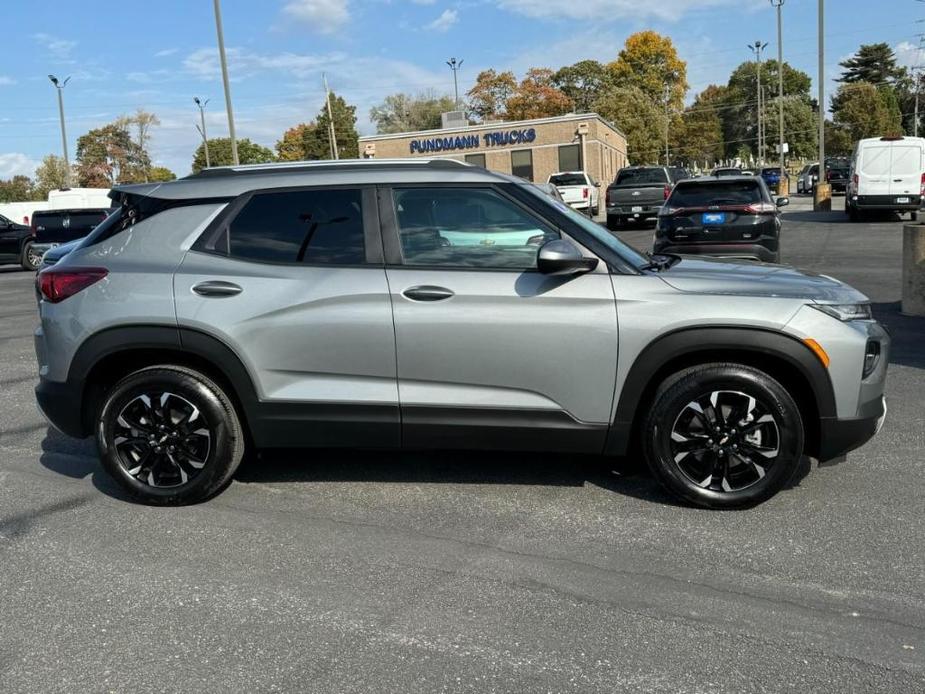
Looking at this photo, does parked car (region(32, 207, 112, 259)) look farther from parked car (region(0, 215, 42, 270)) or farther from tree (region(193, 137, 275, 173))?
tree (region(193, 137, 275, 173))

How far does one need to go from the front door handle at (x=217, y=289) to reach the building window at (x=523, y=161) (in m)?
46.7

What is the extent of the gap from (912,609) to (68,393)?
162 inches

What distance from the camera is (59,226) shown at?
24.0 m

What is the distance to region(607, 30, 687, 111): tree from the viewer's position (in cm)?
8788

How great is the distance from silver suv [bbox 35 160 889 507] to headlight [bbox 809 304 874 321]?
0.04ft

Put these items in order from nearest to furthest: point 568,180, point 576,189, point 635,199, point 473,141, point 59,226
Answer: point 59,226 → point 635,199 → point 576,189 → point 568,180 → point 473,141

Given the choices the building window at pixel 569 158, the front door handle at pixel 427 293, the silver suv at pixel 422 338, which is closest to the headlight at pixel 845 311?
the silver suv at pixel 422 338

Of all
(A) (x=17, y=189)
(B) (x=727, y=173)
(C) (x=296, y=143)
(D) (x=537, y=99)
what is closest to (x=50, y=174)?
(A) (x=17, y=189)

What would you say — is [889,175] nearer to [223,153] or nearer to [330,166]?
[330,166]

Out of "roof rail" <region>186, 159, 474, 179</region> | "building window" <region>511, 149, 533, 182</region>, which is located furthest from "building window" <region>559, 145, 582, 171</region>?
"roof rail" <region>186, 159, 474, 179</region>

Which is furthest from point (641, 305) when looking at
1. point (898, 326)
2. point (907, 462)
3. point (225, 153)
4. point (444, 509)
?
point (225, 153)

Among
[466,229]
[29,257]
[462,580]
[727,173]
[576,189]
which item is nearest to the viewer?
[462,580]

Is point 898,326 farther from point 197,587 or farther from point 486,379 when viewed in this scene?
point 197,587

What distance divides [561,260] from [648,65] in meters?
90.8
